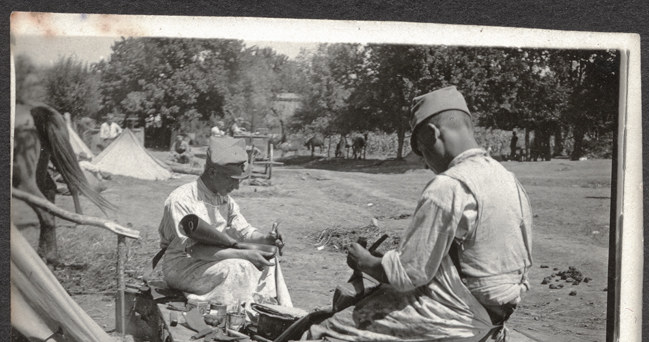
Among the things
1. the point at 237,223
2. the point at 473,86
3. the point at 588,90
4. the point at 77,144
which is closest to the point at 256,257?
the point at 237,223

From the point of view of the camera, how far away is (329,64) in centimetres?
428

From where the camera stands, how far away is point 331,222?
14.1 feet

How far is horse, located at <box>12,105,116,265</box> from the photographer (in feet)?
13.7

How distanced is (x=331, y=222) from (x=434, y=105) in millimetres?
1027

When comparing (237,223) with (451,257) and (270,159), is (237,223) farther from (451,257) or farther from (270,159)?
(451,257)

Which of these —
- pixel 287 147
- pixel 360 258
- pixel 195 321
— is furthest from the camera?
pixel 287 147

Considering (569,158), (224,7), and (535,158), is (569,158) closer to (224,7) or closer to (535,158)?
(535,158)

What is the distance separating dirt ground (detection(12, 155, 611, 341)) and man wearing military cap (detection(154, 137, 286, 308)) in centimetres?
7

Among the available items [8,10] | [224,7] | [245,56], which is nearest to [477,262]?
[245,56]

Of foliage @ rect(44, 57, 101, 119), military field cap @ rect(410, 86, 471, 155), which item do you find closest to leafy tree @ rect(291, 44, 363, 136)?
military field cap @ rect(410, 86, 471, 155)

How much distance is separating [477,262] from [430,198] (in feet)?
1.36

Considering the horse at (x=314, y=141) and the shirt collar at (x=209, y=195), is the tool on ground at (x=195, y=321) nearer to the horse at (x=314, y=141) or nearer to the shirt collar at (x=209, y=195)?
the shirt collar at (x=209, y=195)

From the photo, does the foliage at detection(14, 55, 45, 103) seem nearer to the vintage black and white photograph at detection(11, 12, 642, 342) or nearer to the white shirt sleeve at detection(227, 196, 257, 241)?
the vintage black and white photograph at detection(11, 12, 642, 342)

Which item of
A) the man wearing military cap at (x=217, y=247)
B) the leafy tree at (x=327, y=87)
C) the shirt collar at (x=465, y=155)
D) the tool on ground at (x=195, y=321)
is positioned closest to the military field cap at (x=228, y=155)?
the man wearing military cap at (x=217, y=247)
